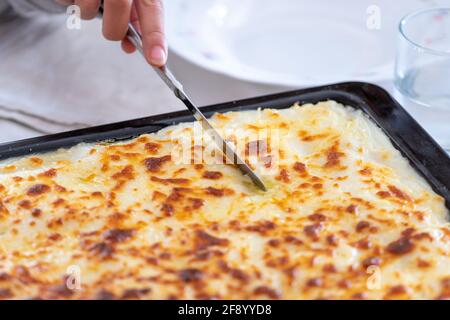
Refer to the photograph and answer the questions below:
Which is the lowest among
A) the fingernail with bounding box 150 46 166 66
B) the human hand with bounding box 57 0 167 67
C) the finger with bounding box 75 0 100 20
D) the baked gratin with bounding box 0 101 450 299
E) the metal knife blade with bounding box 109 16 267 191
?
the baked gratin with bounding box 0 101 450 299

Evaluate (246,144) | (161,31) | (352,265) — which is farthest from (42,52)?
(352,265)

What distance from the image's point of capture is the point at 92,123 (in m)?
2.60

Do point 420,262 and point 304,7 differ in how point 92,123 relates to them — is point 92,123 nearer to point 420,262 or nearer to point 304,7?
point 304,7

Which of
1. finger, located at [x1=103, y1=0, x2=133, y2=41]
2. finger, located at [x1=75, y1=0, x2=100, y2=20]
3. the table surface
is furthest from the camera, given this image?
the table surface

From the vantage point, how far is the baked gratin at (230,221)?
1502mm

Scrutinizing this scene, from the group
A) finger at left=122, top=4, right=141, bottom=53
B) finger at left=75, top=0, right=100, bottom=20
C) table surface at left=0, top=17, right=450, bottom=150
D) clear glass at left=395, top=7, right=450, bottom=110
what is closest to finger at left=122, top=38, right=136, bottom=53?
finger at left=122, top=4, right=141, bottom=53

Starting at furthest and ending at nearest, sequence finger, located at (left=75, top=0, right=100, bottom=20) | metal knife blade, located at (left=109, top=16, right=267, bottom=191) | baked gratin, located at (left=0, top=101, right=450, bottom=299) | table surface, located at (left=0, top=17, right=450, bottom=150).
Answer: table surface, located at (left=0, top=17, right=450, bottom=150) < finger, located at (left=75, top=0, right=100, bottom=20) < metal knife blade, located at (left=109, top=16, right=267, bottom=191) < baked gratin, located at (left=0, top=101, right=450, bottom=299)

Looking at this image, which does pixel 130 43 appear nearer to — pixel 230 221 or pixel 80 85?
pixel 80 85

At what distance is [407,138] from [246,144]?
41 centimetres

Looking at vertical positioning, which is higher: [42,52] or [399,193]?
[42,52]

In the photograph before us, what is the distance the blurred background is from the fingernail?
1.94ft

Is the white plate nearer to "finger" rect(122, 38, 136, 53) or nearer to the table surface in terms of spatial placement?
the table surface

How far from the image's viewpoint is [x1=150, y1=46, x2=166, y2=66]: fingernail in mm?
1963

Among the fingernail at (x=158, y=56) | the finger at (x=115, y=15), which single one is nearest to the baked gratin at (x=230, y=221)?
the fingernail at (x=158, y=56)
